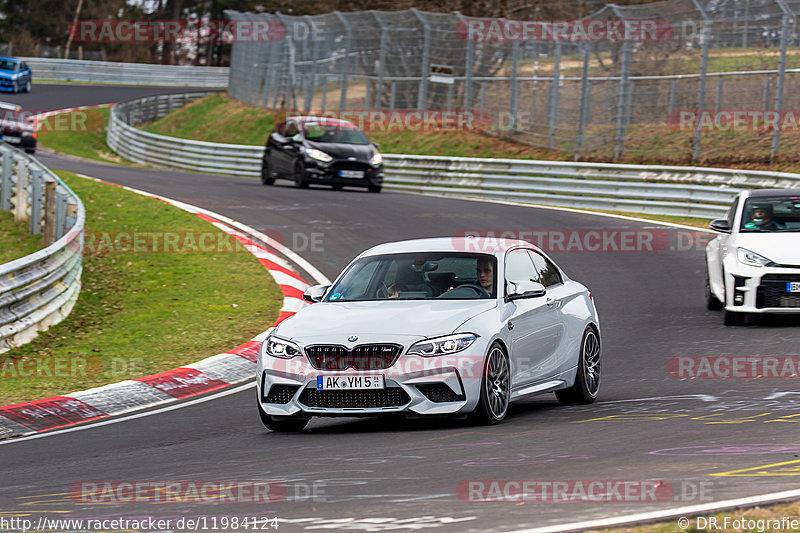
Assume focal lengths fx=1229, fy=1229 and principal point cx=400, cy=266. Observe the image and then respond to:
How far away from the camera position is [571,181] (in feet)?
87.2

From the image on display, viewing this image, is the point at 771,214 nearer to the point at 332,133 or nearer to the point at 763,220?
the point at 763,220

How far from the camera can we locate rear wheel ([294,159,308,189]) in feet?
94.1

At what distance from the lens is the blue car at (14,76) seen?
2479 inches

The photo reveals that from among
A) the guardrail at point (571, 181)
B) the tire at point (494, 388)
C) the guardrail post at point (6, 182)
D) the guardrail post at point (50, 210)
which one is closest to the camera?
the tire at point (494, 388)

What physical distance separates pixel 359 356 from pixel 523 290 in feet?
4.90

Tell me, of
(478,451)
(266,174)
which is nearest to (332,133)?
(266,174)

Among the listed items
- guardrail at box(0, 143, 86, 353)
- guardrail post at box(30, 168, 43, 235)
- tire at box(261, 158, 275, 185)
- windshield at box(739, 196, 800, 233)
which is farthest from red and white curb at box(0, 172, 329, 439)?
tire at box(261, 158, 275, 185)

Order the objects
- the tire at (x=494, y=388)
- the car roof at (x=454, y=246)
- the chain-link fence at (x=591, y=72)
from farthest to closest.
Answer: the chain-link fence at (x=591, y=72) → the car roof at (x=454, y=246) → the tire at (x=494, y=388)

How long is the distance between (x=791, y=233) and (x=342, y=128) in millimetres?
17113

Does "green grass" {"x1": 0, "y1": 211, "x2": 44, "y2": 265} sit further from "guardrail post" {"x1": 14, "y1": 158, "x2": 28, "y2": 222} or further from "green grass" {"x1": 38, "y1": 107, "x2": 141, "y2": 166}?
"green grass" {"x1": 38, "y1": 107, "x2": 141, "y2": 166}

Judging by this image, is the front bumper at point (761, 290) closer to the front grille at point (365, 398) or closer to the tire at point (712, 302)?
the tire at point (712, 302)

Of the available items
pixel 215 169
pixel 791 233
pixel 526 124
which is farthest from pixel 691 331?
pixel 215 169

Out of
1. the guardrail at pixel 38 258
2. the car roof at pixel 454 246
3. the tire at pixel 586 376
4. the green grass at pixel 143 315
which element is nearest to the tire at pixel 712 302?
the tire at pixel 586 376

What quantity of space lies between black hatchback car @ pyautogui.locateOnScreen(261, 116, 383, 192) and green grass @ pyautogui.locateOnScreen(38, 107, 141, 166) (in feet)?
54.9
